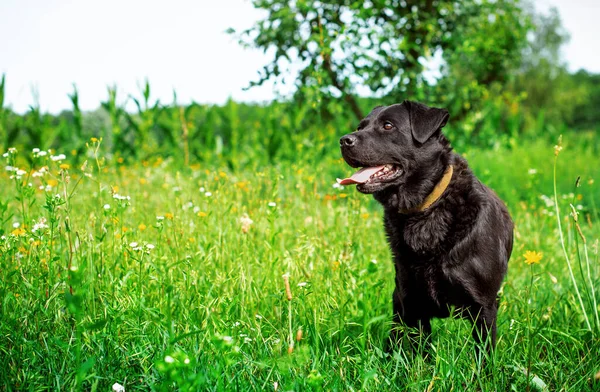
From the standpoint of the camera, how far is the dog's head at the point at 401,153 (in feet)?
9.39

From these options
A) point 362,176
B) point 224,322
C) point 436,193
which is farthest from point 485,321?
point 224,322

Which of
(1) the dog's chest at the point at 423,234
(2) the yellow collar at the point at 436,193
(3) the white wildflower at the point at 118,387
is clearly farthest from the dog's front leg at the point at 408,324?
(3) the white wildflower at the point at 118,387

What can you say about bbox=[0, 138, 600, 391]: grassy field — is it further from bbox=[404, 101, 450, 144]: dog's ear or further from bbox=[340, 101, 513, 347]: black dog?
bbox=[404, 101, 450, 144]: dog's ear

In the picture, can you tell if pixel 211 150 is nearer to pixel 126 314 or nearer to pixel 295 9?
pixel 295 9

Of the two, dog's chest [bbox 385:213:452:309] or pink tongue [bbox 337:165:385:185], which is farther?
pink tongue [bbox 337:165:385:185]

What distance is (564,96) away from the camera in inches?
1304

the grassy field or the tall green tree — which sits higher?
the tall green tree

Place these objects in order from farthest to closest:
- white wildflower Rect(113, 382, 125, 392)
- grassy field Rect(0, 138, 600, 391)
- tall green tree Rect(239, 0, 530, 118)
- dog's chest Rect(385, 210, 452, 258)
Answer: tall green tree Rect(239, 0, 530, 118), dog's chest Rect(385, 210, 452, 258), grassy field Rect(0, 138, 600, 391), white wildflower Rect(113, 382, 125, 392)

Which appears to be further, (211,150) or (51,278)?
(211,150)

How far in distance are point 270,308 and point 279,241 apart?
104cm

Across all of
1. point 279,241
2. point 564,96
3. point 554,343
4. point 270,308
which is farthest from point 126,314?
point 564,96

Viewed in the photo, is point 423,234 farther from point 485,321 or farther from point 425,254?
point 485,321

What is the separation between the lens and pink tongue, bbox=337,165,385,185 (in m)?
2.86

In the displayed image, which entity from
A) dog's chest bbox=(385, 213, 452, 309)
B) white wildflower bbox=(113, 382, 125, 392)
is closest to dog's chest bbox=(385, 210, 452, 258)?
dog's chest bbox=(385, 213, 452, 309)
